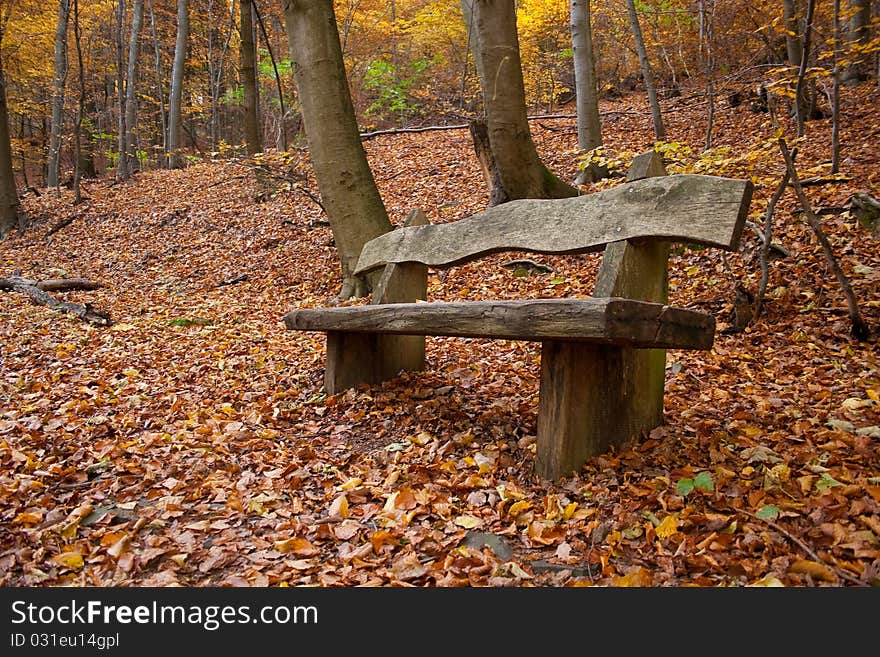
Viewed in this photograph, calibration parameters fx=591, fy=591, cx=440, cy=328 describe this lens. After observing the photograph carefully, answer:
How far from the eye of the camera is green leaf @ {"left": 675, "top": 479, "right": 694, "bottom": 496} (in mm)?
2206

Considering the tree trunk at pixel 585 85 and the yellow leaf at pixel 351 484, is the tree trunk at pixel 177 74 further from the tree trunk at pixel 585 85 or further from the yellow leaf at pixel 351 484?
the yellow leaf at pixel 351 484

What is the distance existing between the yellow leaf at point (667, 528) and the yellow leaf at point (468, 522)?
2.05 feet

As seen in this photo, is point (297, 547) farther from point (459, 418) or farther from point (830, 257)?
point (830, 257)

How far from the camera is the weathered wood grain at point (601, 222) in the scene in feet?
7.27

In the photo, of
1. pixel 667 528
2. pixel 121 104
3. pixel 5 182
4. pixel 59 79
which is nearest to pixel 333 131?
pixel 667 528

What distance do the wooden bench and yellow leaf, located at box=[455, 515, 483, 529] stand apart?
40 centimetres

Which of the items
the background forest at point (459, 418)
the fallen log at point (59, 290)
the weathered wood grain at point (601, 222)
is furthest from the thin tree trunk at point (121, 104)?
the weathered wood grain at point (601, 222)

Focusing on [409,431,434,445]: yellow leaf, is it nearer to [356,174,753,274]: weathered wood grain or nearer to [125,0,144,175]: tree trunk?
[356,174,753,274]: weathered wood grain

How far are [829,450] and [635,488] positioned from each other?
86cm

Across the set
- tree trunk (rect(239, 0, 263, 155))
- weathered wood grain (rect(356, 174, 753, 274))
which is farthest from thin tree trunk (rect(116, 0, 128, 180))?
weathered wood grain (rect(356, 174, 753, 274))

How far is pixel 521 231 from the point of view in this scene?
2969 millimetres

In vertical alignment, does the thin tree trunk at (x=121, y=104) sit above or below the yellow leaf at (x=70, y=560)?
above

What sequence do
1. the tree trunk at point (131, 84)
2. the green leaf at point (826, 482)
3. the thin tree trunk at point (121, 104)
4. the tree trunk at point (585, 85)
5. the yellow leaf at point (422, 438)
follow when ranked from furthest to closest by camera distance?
the tree trunk at point (131, 84)
the thin tree trunk at point (121, 104)
the tree trunk at point (585, 85)
the yellow leaf at point (422, 438)
the green leaf at point (826, 482)

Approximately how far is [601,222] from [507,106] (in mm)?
3876
